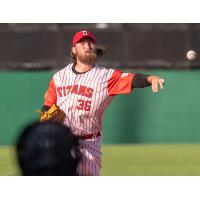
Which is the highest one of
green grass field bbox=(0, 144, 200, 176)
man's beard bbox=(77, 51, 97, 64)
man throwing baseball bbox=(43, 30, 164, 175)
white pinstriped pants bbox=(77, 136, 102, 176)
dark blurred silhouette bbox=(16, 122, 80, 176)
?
man's beard bbox=(77, 51, 97, 64)

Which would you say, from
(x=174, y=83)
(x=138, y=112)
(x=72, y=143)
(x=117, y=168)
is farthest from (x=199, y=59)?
(x=72, y=143)

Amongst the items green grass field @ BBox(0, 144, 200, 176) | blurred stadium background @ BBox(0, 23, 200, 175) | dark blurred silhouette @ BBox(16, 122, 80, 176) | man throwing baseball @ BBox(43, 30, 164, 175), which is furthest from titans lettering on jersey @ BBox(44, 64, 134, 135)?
blurred stadium background @ BBox(0, 23, 200, 175)

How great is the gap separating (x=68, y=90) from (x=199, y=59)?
9747mm

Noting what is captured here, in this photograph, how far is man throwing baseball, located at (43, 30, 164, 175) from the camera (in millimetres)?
4938

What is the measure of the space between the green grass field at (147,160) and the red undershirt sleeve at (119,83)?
114 inches

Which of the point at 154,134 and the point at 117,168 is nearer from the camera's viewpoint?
the point at 117,168

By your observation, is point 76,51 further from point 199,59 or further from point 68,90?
point 199,59

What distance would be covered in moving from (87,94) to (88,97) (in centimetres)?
3

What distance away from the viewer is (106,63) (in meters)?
14.8

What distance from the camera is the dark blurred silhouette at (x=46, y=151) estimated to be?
187 centimetres

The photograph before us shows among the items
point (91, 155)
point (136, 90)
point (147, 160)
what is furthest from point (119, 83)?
point (136, 90)

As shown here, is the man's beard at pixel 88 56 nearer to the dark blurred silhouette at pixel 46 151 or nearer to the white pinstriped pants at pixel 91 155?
the white pinstriped pants at pixel 91 155

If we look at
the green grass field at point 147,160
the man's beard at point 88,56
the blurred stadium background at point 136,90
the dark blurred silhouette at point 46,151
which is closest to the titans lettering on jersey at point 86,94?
the man's beard at point 88,56

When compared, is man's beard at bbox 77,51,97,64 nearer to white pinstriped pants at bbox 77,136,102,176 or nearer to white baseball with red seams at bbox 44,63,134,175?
white baseball with red seams at bbox 44,63,134,175
